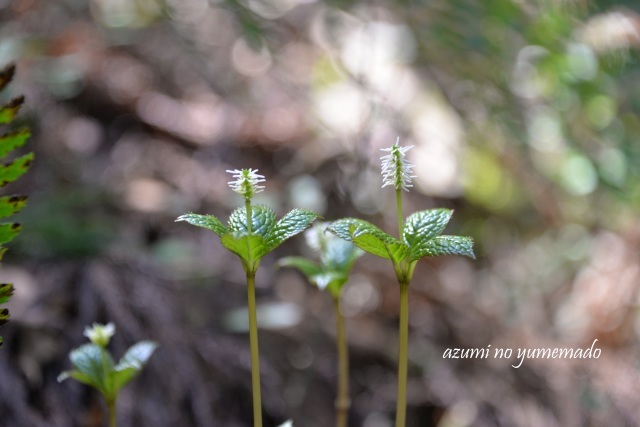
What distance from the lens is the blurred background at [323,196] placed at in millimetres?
1580

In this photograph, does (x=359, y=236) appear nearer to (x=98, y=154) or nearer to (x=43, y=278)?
(x=43, y=278)

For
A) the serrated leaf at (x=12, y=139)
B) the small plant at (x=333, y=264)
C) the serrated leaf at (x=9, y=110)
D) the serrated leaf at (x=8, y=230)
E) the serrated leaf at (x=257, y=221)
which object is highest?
the serrated leaf at (x=9, y=110)

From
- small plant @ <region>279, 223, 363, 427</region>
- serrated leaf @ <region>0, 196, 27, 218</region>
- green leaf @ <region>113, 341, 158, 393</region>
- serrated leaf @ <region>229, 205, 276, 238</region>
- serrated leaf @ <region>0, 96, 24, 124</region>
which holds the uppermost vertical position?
serrated leaf @ <region>0, 96, 24, 124</region>

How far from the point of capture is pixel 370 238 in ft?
2.73

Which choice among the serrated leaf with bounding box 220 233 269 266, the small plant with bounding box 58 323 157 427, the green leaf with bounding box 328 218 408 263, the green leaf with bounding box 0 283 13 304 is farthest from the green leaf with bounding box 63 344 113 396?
the green leaf with bounding box 328 218 408 263

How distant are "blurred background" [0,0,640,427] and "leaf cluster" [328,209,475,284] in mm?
782

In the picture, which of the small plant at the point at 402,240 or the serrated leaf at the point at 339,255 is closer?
the small plant at the point at 402,240

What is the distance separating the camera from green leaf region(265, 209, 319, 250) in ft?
2.69

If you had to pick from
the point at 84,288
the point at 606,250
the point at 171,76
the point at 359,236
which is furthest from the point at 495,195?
the point at 359,236

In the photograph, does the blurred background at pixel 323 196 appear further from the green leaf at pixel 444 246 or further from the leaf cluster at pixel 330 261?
the green leaf at pixel 444 246

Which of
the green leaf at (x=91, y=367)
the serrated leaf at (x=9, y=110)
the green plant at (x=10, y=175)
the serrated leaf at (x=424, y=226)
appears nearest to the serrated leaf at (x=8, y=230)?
the green plant at (x=10, y=175)

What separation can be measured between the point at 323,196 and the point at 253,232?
1654 millimetres

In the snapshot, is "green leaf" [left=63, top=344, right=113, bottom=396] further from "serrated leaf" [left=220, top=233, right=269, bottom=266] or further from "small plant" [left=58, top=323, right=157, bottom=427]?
"serrated leaf" [left=220, top=233, right=269, bottom=266]

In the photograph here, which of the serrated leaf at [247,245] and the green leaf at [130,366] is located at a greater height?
the serrated leaf at [247,245]
